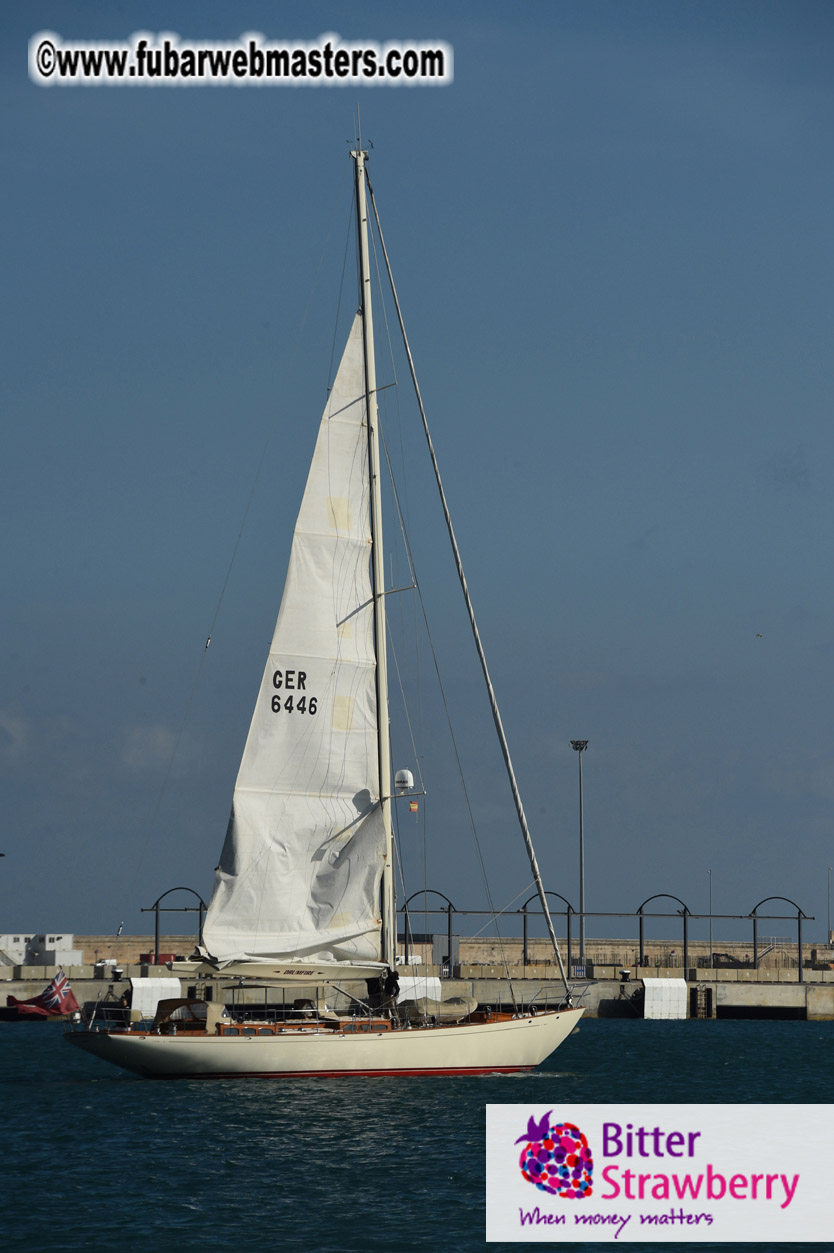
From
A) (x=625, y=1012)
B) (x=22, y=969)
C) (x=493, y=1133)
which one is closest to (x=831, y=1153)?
(x=493, y=1133)

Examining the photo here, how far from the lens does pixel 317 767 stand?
42.9m

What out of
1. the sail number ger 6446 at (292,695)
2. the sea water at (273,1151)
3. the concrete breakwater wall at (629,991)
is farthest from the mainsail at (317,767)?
the concrete breakwater wall at (629,991)

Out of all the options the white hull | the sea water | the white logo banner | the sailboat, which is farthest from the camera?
the sailboat

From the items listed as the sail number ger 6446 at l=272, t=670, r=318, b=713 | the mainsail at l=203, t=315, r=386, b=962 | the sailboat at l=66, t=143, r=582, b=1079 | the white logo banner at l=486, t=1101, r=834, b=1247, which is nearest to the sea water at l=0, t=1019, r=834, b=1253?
the sailboat at l=66, t=143, r=582, b=1079

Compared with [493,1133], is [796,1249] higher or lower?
lower

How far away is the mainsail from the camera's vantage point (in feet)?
137

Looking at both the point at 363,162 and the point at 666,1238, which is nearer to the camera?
the point at 666,1238

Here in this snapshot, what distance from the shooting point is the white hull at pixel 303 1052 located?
39688 mm

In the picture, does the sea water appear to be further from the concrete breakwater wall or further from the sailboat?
the concrete breakwater wall

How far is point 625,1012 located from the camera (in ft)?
284

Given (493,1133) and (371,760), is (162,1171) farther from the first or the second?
(371,760)

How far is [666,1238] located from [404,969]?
60.9m

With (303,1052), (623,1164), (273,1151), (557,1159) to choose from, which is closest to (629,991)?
(303,1052)

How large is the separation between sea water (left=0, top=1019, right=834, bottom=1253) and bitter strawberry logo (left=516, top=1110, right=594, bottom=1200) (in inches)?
136
